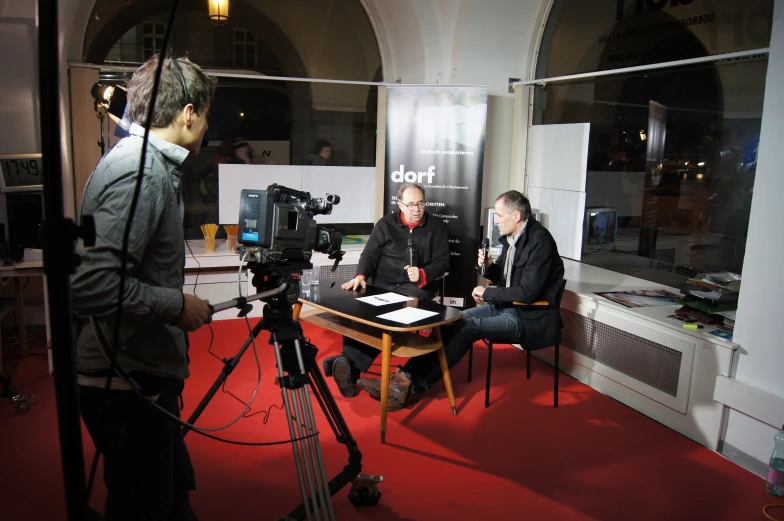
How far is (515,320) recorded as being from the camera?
11.1ft

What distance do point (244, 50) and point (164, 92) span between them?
4.36 m

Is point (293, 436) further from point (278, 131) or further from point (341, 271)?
point (278, 131)

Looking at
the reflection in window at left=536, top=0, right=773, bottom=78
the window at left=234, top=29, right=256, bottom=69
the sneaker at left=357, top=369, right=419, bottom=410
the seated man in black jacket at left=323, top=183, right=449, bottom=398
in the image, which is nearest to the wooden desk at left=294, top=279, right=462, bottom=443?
the sneaker at left=357, top=369, right=419, bottom=410

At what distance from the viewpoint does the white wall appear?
2529mm

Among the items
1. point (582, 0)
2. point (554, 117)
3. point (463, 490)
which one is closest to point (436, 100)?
point (554, 117)

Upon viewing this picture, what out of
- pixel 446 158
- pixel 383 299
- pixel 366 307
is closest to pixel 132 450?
Answer: pixel 366 307

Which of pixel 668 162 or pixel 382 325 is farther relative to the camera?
pixel 668 162

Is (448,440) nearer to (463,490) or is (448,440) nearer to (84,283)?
(463,490)

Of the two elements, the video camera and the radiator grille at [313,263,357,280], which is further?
the radiator grille at [313,263,357,280]

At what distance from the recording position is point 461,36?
4941mm

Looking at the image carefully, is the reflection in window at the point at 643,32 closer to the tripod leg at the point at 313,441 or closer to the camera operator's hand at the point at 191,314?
the tripod leg at the point at 313,441

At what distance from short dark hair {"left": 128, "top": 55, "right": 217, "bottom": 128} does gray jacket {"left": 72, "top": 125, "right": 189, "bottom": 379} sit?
2.0 inches

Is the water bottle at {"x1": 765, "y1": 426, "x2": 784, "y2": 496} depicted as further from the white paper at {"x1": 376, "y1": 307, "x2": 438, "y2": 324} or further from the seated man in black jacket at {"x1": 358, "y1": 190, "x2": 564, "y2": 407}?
the white paper at {"x1": 376, "y1": 307, "x2": 438, "y2": 324}

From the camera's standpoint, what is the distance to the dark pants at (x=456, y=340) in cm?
334
